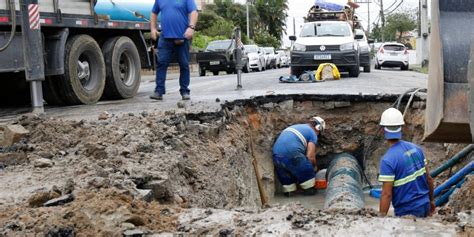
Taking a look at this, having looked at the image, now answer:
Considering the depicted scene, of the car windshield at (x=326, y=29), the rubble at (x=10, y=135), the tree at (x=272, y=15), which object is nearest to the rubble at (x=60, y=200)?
the rubble at (x=10, y=135)

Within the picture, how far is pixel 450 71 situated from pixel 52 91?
22.0 ft

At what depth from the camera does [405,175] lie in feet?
17.2

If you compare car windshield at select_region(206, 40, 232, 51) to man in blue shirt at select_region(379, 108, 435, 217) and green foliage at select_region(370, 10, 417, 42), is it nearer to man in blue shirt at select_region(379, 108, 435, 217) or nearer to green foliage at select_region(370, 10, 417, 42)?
man in blue shirt at select_region(379, 108, 435, 217)

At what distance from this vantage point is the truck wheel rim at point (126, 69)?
10484 mm

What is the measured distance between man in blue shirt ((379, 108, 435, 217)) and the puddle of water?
3307 millimetres

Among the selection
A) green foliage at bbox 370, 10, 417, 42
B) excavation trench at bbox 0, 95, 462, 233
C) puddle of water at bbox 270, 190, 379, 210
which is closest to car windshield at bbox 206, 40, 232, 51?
excavation trench at bbox 0, 95, 462, 233

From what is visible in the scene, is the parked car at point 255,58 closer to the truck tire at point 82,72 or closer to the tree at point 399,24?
the truck tire at point 82,72

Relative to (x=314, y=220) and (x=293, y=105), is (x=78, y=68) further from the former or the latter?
(x=314, y=220)

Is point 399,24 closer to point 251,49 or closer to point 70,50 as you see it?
point 251,49

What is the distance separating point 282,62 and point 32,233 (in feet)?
118

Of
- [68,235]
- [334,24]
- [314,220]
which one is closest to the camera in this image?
[68,235]

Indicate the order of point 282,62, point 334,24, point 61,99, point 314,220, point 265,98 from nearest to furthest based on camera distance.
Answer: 1. point 314,220
2. point 61,99
3. point 265,98
4. point 334,24
5. point 282,62

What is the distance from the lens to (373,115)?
9938 mm

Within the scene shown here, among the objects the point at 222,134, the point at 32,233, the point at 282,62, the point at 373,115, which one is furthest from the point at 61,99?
the point at 282,62
